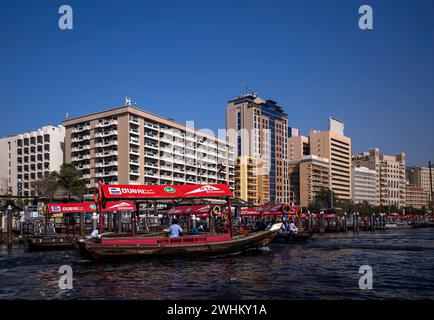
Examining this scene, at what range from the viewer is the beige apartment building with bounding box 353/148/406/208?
600ft

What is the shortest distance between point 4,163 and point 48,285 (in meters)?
95.8

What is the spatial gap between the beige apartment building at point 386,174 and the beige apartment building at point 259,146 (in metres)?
52.3

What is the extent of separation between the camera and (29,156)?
100500mm

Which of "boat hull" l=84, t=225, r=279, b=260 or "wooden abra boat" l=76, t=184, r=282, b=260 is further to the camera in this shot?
"wooden abra boat" l=76, t=184, r=282, b=260

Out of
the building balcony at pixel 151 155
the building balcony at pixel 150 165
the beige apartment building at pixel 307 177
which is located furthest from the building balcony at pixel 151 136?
the beige apartment building at pixel 307 177

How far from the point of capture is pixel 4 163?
10406 centimetres

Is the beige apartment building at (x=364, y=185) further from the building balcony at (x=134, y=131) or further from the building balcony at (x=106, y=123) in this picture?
the building balcony at (x=106, y=123)

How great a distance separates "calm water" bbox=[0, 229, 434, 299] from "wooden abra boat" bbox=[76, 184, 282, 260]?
573mm

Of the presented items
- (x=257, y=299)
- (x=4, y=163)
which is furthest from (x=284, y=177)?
(x=257, y=299)

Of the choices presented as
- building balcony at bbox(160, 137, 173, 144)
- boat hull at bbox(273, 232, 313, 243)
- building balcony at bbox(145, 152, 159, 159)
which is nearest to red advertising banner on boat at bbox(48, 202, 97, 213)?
boat hull at bbox(273, 232, 313, 243)

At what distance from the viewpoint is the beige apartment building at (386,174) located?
183 meters

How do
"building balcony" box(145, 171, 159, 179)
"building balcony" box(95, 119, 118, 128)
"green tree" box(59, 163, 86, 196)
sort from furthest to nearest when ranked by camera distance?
"building balcony" box(145, 171, 159, 179) < "building balcony" box(95, 119, 118, 128) < "green tree" box(59, 163, 86, 196)

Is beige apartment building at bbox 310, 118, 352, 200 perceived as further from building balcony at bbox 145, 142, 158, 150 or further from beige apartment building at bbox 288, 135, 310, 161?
building balcony at bbox 145, 142, 158, 150

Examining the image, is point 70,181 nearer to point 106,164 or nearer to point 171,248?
point 106,164
